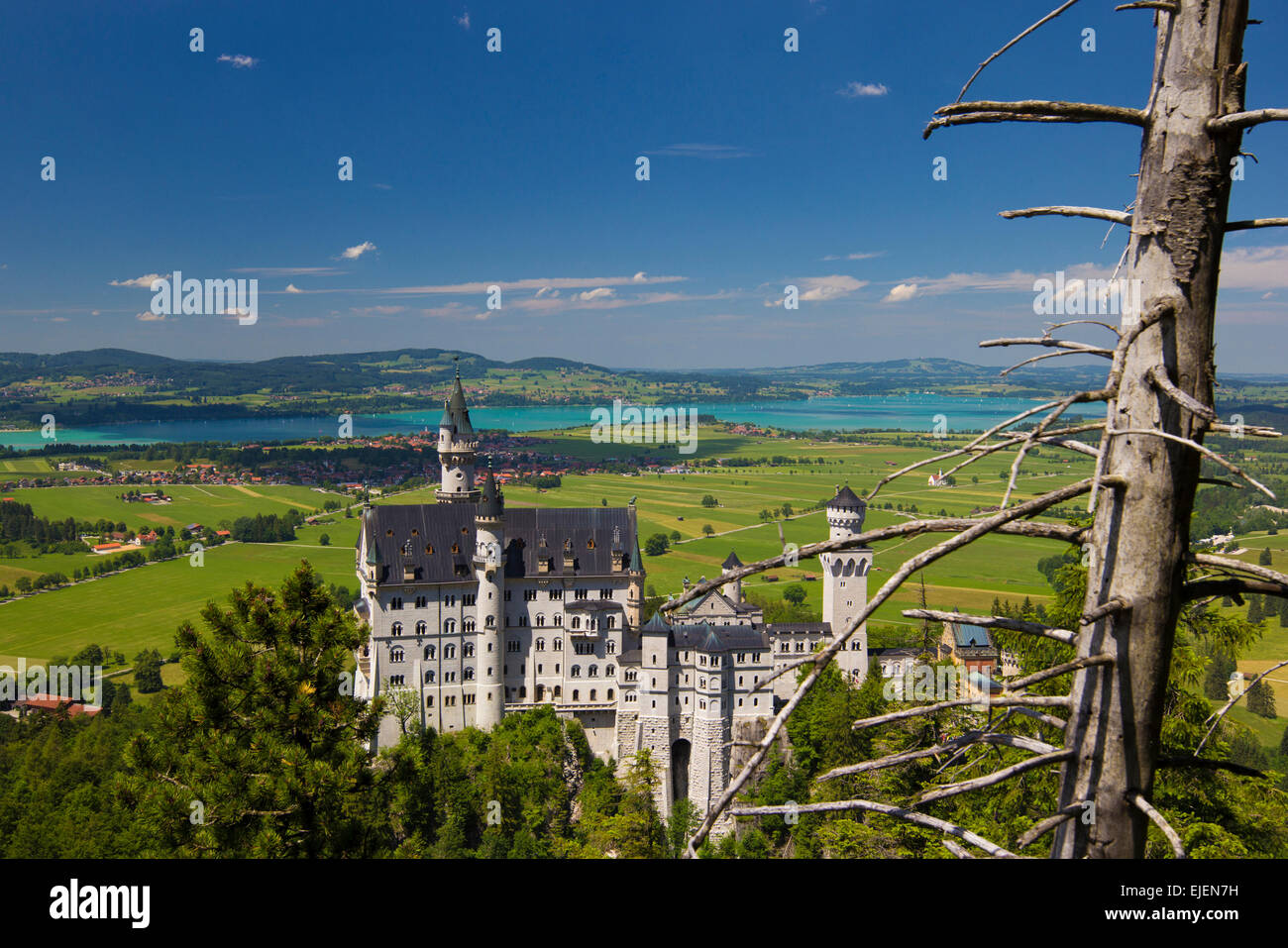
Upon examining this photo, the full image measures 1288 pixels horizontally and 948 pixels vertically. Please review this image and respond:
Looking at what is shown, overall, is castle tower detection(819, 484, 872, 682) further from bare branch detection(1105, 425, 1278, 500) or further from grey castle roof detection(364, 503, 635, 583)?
bare branch detection(1105, 425, 1278, 500)

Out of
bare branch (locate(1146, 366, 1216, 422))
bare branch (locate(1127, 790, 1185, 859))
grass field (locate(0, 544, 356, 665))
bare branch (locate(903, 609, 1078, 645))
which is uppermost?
bare branch (locate(1146, 366, 1216, 422))

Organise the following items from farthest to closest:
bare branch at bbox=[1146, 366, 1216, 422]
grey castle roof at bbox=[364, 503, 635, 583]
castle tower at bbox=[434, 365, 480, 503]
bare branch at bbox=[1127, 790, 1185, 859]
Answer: castle tower at bbox=[434, 365, 480, 503], grey castle roof at bbox=[364, 503, 635, 583], bare branch at bbox=[1127, 790, 1185, 859], bare branch at bbox=[1146, 366, 1216, 422]

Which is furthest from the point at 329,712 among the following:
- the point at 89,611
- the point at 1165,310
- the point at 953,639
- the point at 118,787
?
the point at 89,611

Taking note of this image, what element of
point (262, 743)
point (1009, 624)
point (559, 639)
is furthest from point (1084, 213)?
point (559, 639)

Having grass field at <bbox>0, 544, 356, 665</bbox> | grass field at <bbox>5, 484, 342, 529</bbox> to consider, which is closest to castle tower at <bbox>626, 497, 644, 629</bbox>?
grass field at <bbox>0, 544, 356, 665</bbox>

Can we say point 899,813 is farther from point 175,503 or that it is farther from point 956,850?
point 175,503

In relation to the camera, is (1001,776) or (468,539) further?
(468,539)

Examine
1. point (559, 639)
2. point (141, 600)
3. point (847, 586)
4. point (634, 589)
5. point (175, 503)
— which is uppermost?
point (634, 589)

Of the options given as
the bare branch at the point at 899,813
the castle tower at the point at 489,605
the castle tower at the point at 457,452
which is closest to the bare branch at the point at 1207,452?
the bare branch at the point at 899,813
